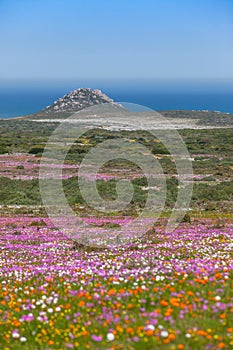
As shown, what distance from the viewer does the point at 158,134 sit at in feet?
358

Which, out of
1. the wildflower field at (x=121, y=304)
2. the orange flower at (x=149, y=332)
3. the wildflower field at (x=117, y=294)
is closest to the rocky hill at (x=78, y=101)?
the wildflower field at (x=117, y=294)

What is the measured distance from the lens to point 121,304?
25.7 feet

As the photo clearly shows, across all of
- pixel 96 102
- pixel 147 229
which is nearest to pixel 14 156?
pixel 147 229

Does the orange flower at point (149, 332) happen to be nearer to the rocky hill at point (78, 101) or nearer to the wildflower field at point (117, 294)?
the wildflower field at point (117, 294)

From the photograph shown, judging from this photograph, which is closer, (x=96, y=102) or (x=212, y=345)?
(x=212, y=345)

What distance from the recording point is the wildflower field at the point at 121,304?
21.0 feet

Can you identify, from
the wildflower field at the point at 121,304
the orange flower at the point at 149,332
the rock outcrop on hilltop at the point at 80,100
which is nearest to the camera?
the orange flower at the point at 149,332

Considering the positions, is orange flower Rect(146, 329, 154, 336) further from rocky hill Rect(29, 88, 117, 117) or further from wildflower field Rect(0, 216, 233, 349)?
rocky hill Rect(29, 88, 117, 117)

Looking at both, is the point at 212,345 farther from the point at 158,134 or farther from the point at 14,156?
the point at 158,134

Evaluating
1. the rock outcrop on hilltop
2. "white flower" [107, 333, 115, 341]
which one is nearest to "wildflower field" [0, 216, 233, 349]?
"white flower" [107, 333, 115, 341]

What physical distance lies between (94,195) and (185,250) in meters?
27.9

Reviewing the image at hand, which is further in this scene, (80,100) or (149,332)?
(80,100)

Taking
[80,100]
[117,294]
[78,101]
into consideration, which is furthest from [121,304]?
[78,101]

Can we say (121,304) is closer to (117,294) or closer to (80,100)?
(117,294)
